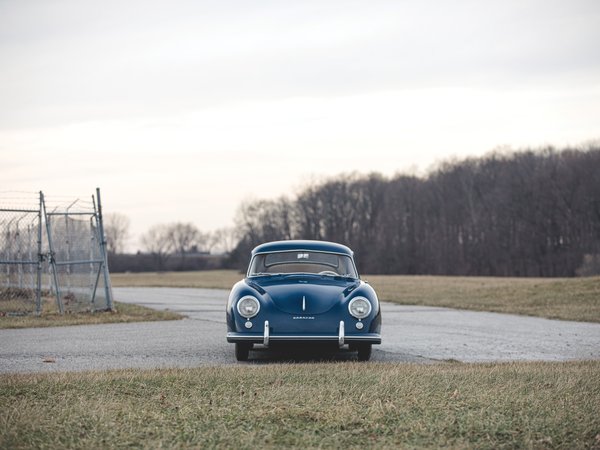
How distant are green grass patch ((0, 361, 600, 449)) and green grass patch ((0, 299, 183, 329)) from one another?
7.41 metres

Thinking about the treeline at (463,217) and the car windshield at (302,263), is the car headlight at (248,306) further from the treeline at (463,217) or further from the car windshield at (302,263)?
the treeline at (463,217)

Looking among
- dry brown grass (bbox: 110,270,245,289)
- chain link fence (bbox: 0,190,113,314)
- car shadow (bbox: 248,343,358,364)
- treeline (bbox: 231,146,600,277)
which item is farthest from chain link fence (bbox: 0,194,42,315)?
treeline (bbox: 231,146,600,277)

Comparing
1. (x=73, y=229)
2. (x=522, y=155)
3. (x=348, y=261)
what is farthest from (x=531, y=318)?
(x=522, y=155)

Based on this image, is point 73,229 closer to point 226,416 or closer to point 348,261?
point 348,261

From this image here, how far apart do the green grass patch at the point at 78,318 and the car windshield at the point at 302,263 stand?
212 inches

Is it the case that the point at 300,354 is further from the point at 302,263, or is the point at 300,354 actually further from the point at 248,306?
the point at 248,306

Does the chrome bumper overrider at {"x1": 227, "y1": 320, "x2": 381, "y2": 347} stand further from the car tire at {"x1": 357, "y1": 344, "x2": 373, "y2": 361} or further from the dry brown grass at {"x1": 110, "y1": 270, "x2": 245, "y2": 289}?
the dry brown grass at {"x1": 110, "y1": 270, "x2": 245, "y2": 289}

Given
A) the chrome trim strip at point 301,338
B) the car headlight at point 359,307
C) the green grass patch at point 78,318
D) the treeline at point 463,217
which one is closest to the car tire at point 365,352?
the chrome trim strip at point 301,338

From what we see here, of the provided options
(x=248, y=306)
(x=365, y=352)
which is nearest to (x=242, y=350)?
(x=248, y=306)

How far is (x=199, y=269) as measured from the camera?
112 metres

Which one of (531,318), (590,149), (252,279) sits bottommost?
(531,318)

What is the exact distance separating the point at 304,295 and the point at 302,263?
1.80 meters

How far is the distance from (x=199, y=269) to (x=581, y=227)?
5705cm

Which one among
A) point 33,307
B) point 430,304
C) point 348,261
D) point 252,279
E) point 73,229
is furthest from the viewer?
point 430,304
